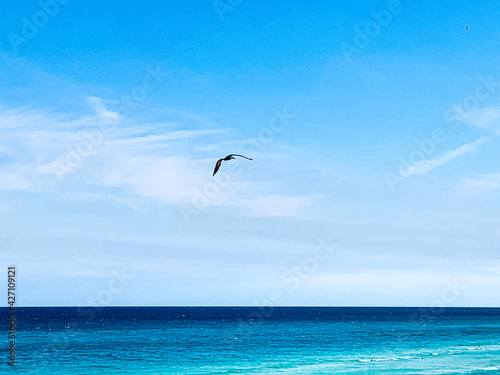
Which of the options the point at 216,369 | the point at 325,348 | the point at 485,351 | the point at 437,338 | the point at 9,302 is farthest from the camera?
the point at 437,338

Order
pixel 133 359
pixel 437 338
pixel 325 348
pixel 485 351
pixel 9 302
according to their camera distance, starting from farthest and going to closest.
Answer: pixel 437 338 → pixel 325 348 → pixel 485 351 → pixel 133 359 → pixel 9 302

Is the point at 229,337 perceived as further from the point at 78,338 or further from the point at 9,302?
the point at 9,302

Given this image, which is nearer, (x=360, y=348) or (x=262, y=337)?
(x=360, y=348)

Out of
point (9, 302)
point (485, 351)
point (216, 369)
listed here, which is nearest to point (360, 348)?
point (485, 351)

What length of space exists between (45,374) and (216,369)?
12.5m

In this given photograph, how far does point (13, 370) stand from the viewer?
46750 millimetres

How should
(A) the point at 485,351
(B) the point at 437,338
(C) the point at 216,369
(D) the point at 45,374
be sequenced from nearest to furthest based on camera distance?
(D) the point at 45,374 → (C) the point at 216,369 → (A) the point at 485,351 → (B) the point at 437,338

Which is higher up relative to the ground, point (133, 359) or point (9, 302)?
point (9, 302)

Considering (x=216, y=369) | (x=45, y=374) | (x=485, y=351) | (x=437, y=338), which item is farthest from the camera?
(x=437, y=338)

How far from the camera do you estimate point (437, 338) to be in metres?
76.1

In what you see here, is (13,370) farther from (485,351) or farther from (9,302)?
(485,351)

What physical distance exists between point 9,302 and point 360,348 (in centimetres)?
4419

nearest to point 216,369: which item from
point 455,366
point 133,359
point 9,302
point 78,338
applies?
point 133,359

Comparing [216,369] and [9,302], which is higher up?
[9,302]
